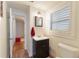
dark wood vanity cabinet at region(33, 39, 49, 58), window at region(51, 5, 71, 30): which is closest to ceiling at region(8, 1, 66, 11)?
window at region(51, 5, 71, 30)

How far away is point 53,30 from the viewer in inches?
94.0

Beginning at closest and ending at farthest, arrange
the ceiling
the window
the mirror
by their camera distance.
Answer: the window → the ceiling → the mirror

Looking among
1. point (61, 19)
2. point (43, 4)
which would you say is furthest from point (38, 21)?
point (61, 19)

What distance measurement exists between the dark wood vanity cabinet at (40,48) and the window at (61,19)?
1.51ft

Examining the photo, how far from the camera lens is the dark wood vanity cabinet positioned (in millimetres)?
2293

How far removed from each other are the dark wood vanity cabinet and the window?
1.51 ft

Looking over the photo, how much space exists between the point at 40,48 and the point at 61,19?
89cm

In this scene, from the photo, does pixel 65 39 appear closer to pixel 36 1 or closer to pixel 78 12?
pixel 78 12

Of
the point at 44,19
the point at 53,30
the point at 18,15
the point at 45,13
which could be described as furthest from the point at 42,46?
the point at 18,15

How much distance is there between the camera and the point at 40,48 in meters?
2.33

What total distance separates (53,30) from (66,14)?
682 millimetres

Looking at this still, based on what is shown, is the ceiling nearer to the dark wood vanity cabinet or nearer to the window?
the window

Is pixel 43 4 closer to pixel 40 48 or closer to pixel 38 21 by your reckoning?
pixel 38 21

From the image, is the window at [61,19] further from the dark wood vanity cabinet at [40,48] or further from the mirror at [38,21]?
the dark wood vanity cabinet at [40,48]
